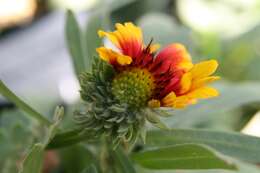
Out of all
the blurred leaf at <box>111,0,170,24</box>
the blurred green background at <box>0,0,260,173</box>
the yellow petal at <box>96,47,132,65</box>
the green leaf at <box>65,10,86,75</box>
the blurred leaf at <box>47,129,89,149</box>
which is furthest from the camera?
the blurred leaf at <box>111,0,170,24</box>

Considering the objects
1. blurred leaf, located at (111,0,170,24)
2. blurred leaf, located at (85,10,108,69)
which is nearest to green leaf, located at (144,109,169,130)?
blurred leaf, located at (85,10,108,69)

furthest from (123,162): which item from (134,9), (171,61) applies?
(134,9)

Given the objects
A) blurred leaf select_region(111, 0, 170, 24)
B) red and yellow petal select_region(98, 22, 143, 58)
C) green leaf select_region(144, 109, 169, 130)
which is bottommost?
green leaf select_region(144, 109, 169, 130)

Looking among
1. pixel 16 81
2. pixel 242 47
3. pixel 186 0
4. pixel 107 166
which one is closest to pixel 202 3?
pixel 186 0

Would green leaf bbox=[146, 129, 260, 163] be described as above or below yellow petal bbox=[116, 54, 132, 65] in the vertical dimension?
below

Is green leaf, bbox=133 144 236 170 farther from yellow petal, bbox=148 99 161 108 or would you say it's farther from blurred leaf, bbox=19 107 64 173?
blurred leaf, bbox=19 107 64 173

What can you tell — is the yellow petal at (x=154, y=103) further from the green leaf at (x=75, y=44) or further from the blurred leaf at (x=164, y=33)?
the blurred leaf at (x=164, y=33)
